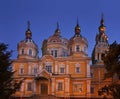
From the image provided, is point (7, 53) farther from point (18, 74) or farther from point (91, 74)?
point (91, 74)

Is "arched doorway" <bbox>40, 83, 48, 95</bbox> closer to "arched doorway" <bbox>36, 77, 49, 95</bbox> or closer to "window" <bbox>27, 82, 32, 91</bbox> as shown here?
"arched doorway" <bbox>36, 77, 49, 95</bbox>

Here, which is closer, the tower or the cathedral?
the cathedral

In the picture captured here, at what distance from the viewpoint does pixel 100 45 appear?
3014 inches

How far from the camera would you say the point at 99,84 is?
68.3 m

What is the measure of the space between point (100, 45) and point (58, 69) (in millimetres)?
15473

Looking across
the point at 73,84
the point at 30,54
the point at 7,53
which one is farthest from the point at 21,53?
the point at 7,53

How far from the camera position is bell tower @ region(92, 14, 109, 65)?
7456cm

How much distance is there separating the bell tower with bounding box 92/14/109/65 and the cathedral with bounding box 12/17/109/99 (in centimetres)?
296

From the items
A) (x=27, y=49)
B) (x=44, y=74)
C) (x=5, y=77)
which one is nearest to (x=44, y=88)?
(x=44, y=74)

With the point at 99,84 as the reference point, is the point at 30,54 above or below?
above

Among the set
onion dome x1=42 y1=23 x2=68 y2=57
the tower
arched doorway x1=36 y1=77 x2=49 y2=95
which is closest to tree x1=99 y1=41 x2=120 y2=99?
arched doorway x1=36 y1=77 x2=49 y2=95

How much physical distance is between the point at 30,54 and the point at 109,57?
1627 inches

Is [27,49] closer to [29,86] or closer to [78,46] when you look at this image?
[29,86]

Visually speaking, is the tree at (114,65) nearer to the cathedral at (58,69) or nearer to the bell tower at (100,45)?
the cathedral at (58,69)
